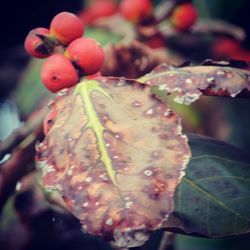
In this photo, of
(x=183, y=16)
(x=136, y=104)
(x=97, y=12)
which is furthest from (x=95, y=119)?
(x=97, y=12)

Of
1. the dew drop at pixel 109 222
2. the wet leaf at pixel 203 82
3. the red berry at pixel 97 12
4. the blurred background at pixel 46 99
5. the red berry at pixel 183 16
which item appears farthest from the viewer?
the red berry at pixel 97 12

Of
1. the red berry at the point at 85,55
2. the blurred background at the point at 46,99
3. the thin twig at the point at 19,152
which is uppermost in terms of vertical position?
the red berry at the point at 85,55

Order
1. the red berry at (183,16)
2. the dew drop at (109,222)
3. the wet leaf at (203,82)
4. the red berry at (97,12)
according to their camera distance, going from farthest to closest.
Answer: the red berry at (97,12) → the red berry at (183,16) → the wet leaf at (203,82) → the dew drop at (109,222)

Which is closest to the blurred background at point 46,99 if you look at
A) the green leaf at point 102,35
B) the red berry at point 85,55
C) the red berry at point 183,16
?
the green leaf at point 102,35

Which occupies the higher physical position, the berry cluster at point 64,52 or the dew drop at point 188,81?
the berry cluster at point 64,52

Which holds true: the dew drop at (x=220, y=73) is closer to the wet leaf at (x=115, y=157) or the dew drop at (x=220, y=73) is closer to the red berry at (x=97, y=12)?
the wet leaf at (x=115, y=157)

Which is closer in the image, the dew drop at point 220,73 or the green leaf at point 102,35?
the dew drop at point 220,73

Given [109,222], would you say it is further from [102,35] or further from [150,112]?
[102,35]
